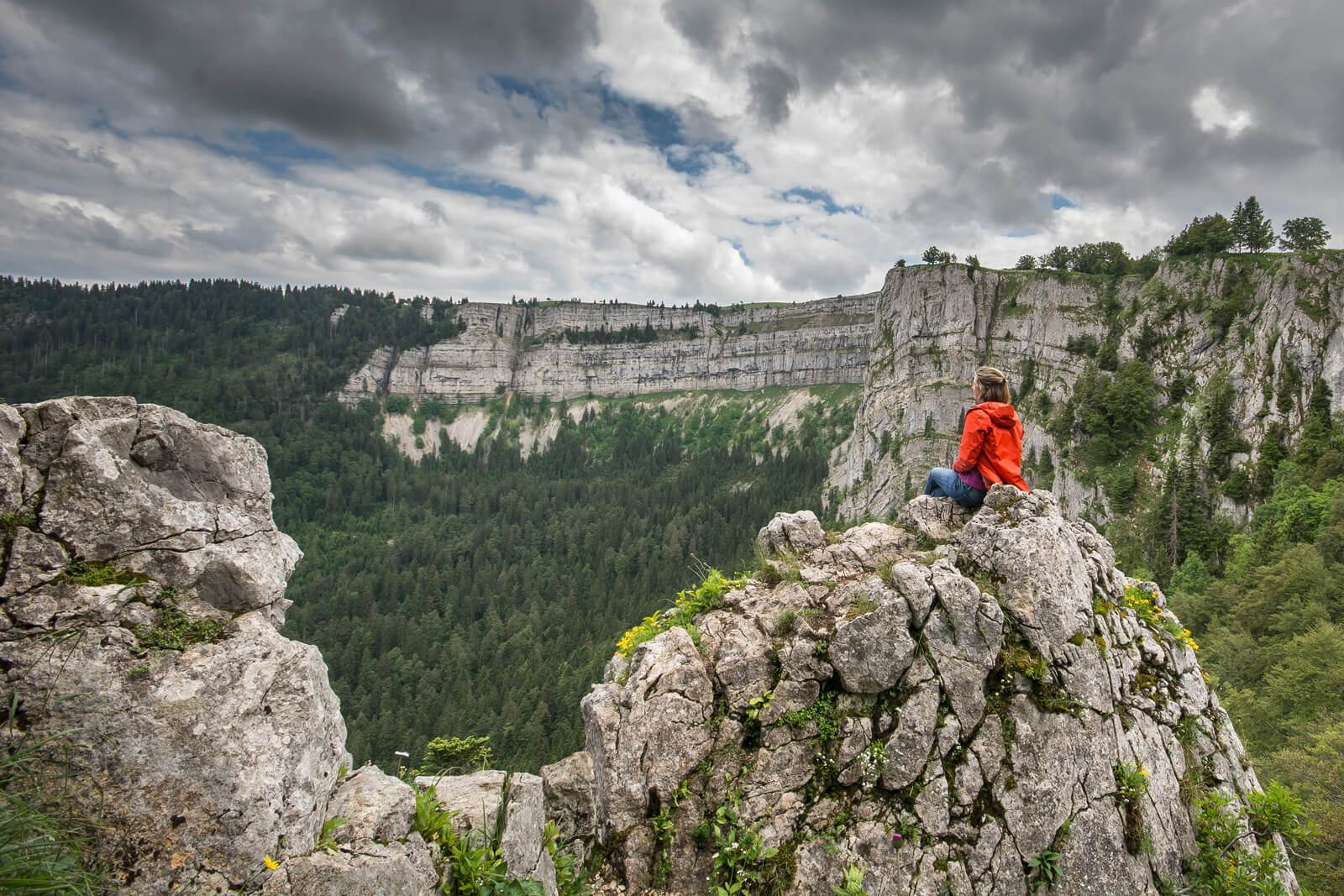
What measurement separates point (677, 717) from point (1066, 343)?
7985cm

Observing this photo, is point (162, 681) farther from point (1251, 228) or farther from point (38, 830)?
point (1251, 228)

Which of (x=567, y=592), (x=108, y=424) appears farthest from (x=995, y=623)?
(x=567, y=592)

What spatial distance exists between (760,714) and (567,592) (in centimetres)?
8920

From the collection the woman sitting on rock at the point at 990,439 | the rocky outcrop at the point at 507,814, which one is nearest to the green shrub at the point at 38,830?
the rocky outcrop at the point at 507,814

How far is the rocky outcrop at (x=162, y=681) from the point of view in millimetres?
4949

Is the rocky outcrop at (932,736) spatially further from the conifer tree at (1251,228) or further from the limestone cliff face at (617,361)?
the limestone cliff face at (617,361)

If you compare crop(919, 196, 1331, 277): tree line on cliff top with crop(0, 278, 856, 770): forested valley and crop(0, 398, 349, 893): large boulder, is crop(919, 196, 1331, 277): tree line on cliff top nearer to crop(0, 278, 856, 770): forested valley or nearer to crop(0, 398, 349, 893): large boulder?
crop(0, 278, 856, 770): forested valley

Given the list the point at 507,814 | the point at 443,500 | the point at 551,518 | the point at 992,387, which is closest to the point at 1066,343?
the point at 992,387

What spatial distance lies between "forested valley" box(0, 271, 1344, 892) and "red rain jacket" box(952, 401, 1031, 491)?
18.7 ft

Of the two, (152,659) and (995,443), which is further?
(995,443)

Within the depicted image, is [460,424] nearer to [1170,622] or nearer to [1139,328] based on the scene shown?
[1139,328]

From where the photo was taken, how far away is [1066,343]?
67.7 m

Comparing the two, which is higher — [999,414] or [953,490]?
[999,414]

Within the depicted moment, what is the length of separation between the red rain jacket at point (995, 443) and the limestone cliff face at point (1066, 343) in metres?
51.7
